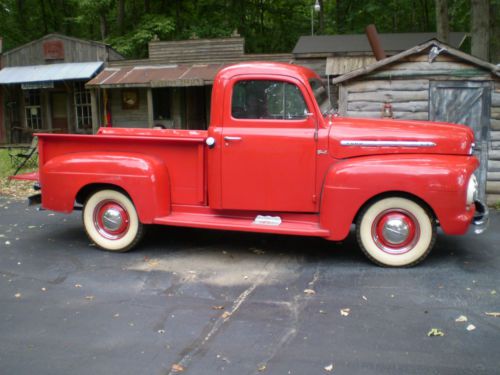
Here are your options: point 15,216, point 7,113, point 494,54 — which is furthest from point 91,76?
point 494,54

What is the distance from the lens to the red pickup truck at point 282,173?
514 cm

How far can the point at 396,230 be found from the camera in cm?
526

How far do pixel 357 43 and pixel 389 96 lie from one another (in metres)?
8.23

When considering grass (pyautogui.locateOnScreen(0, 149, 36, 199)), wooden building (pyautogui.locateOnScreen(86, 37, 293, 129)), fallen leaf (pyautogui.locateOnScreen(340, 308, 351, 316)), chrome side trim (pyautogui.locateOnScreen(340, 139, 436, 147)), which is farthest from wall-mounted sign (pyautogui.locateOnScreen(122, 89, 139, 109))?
fallen leaf (pyautogui.locateOnScreen(340, 308, 351, 316))

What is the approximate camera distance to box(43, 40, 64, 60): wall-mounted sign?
1862 centimetres

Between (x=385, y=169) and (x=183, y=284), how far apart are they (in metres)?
2.26

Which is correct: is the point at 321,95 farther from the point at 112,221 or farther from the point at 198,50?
the point at 198,50

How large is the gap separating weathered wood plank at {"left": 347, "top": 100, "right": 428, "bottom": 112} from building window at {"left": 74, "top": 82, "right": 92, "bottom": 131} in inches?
512

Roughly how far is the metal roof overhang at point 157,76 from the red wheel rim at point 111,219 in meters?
8.74

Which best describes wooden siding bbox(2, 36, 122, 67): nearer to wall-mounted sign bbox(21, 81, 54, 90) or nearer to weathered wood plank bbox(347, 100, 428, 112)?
wall-mounted sign bbox(21, 81, 54, 90)

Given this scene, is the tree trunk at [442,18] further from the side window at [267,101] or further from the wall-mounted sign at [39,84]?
the wall-mounted sign at [39,84]

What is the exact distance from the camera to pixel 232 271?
5355mm

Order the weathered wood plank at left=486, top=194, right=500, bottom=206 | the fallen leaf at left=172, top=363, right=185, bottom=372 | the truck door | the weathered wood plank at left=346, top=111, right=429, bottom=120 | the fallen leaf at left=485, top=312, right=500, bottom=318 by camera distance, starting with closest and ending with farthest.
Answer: the fallen leaf at left=172, top=363, right=185, bottom=372 < the fallen leaf at left=485, top=312, right=500, bottom=318 < the truck door < the weathered wood plank at left=486, top=194, right=500, bottom=206 < the weathered wood plank at left=346, top=111, right=429, bottom=120

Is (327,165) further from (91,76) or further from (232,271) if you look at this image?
(91,76)
